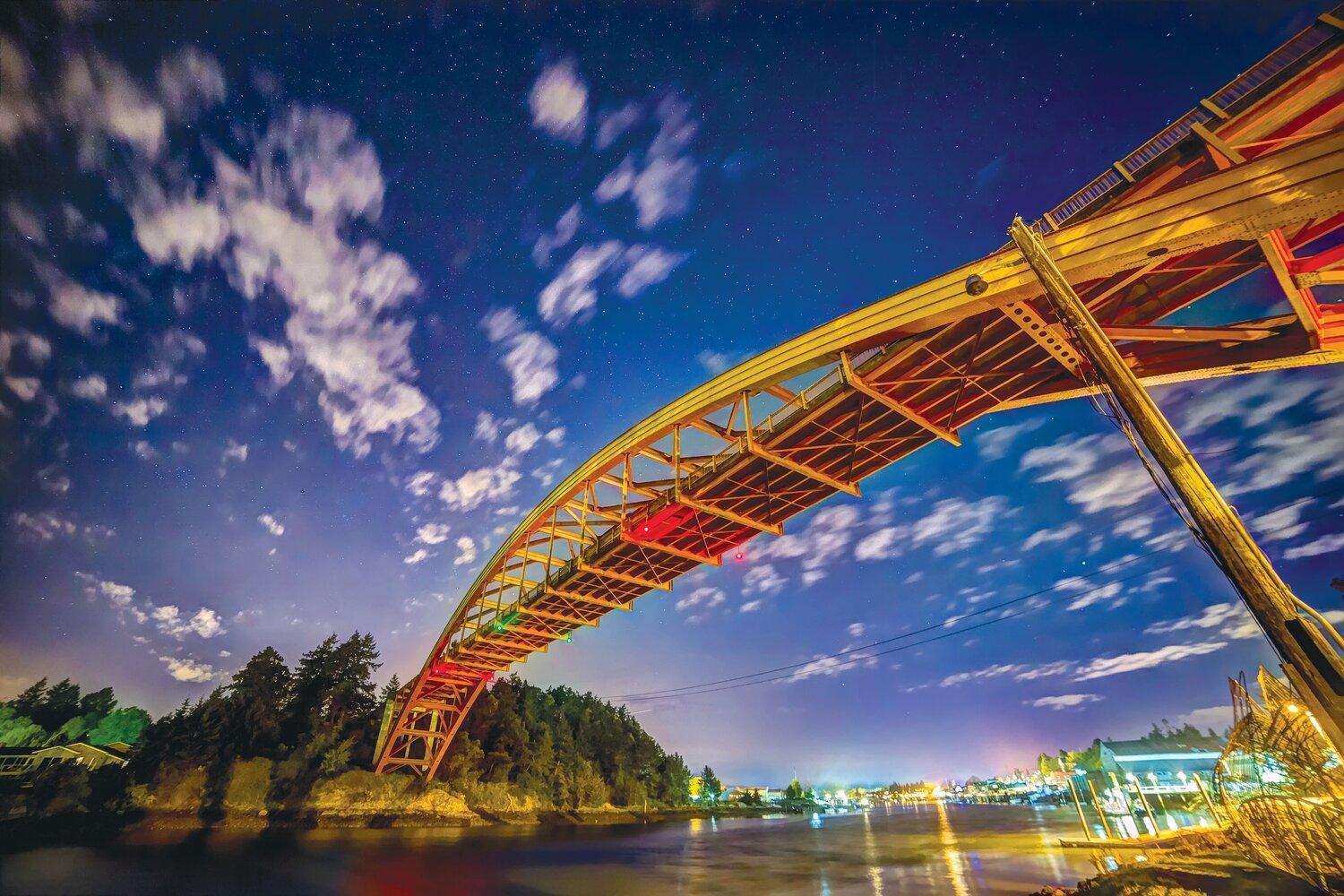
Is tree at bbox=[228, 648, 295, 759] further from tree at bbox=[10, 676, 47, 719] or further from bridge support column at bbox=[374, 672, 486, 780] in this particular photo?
tree at bbox=[10, 676, 47, 719]

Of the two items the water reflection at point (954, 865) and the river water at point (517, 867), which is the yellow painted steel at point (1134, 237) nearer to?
the water reflection at point (954, 865)

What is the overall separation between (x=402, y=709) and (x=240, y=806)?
38.4ft

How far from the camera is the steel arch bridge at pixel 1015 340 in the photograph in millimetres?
7258

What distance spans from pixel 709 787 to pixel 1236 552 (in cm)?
13483

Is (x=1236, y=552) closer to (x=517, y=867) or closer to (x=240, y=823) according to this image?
(x=517, y=867)

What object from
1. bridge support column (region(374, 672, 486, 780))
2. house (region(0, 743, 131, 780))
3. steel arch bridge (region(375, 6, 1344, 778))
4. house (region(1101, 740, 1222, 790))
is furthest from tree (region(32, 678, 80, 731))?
house (region(1101, 740, 1222, 790))

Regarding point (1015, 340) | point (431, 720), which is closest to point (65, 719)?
point (431, 720)

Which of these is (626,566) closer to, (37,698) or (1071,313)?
(1071,313)

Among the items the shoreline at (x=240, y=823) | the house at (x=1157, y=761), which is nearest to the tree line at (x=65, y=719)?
the shoreline at (x=240, y=823)

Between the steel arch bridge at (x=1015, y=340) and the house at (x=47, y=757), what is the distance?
42.6 metres

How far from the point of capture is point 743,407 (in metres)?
16.1

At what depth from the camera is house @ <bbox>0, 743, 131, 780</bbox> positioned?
3826cm

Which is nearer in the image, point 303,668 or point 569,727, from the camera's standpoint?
point 303,668

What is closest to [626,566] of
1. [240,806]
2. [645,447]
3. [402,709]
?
[645,447]
